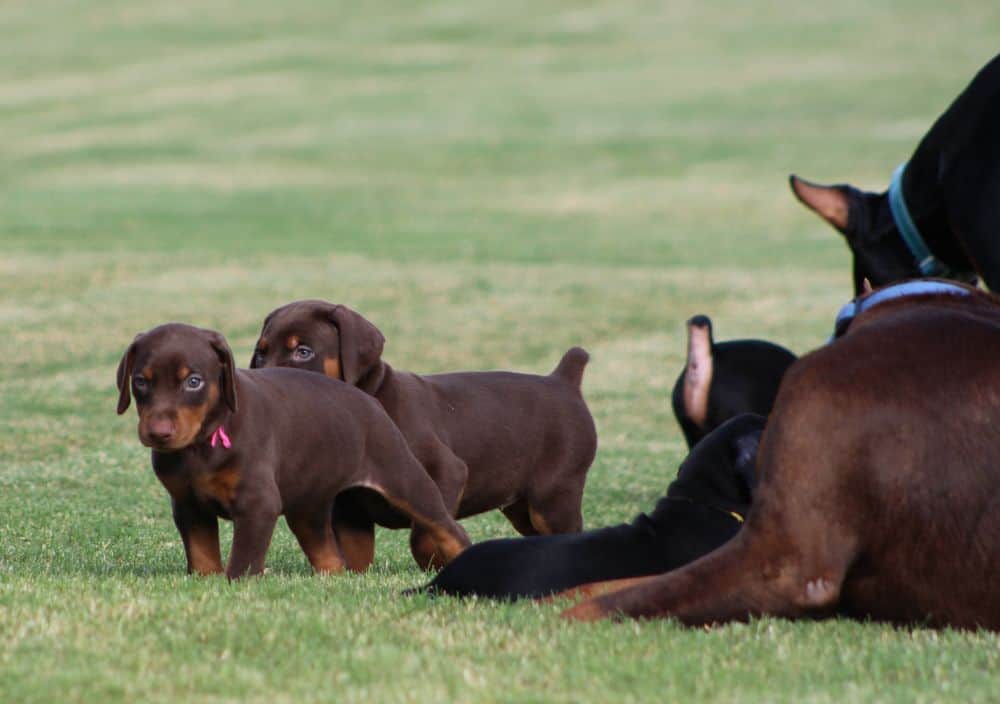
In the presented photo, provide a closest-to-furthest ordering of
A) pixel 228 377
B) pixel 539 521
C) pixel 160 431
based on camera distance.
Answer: pixel 160 431 < pixel 228 377 < pixel 539 521

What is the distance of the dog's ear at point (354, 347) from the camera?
727cm

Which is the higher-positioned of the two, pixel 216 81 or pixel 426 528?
pixel 216 81

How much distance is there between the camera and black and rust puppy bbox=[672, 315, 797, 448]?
28.8 feet

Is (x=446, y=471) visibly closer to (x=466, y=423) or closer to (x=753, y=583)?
(x=466, y=423)

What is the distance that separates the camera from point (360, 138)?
38.7 meters

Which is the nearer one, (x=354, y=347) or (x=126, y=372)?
(x=126, y=372)

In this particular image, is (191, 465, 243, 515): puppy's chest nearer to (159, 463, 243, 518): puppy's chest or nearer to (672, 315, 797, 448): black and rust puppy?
(159, 463, 243, 518): puppy's chest

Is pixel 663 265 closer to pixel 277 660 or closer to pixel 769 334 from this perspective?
pixel 769 334

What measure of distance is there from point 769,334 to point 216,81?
32001mm

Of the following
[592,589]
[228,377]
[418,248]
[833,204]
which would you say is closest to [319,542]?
[228,377]

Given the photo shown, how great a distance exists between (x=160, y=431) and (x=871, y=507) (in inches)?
96.9

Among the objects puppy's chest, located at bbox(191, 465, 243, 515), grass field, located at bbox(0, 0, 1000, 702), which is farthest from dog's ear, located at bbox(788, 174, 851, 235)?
puppy's chest, located at bbox(191, 465, 243, 515)

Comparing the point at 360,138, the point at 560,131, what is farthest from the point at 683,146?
the point at 360,138

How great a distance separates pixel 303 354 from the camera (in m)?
7.33
